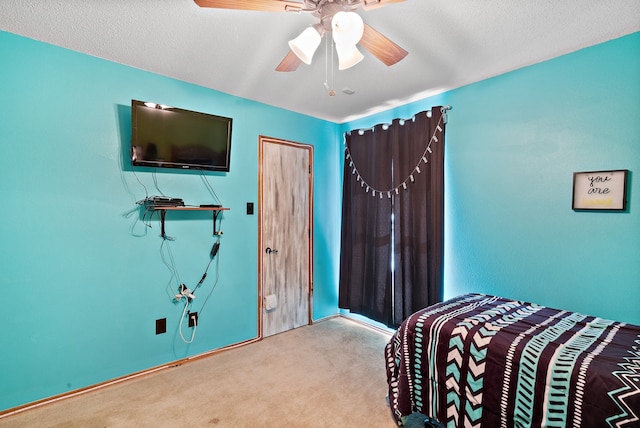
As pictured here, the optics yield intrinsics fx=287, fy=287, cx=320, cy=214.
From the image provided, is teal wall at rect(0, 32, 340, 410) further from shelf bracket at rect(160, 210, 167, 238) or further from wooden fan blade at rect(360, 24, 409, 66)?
wooden fan blade at rect(360, 24, 409, 66)

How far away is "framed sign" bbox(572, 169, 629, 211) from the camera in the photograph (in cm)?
186

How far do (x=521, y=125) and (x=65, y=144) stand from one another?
3466 mm

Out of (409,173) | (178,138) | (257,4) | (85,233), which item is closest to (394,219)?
(409,173)

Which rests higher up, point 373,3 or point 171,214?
point 373,3

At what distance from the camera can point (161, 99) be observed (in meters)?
2.46

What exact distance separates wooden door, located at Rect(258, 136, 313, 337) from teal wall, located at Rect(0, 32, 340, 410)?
1.34 ft

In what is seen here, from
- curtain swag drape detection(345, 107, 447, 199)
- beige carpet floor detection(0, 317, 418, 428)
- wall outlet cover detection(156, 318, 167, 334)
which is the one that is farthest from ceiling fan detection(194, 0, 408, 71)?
wall outlet cover detection(156, 318, 167, 334)

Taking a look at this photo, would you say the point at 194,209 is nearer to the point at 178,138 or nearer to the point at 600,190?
the point at 178,138

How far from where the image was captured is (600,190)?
6.34 feet

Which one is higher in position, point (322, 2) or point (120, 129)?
point (322, 2)

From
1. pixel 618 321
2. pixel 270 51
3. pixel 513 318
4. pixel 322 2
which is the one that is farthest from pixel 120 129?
pixel 618 321

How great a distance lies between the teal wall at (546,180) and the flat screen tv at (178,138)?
6.99ft

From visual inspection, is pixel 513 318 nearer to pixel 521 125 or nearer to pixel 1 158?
pixel 521 125

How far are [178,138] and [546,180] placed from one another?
115 inches
